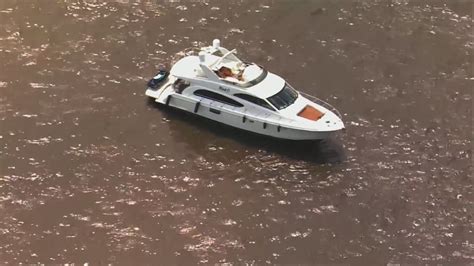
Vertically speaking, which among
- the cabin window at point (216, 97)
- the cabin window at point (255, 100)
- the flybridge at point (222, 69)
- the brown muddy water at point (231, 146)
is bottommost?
the brown muddy water at point (231, 146)

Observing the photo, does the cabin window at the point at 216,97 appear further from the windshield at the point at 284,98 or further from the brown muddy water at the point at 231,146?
the windshield at the point at 284,98

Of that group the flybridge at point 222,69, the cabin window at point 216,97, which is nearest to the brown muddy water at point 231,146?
the cabin window at point 216,97

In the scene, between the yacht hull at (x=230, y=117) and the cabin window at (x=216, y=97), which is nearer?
the yacht hull at (x=230, y=117)

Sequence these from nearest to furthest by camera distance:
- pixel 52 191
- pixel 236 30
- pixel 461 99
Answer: pixel 52 191 → pixel 461 99 → pixel 236 30

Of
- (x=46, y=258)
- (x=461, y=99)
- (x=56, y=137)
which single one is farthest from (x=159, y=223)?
(x=461, y=99)

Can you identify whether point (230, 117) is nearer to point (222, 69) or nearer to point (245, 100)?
point (245, 100)

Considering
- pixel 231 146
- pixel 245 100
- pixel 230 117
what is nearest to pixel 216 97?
pixel 230 117

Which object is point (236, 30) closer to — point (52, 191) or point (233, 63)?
point (233, 63)

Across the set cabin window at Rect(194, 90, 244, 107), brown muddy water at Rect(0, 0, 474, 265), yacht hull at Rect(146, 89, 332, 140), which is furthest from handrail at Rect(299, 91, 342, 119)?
cabin window at Rect(194, 90, 244, 107)
